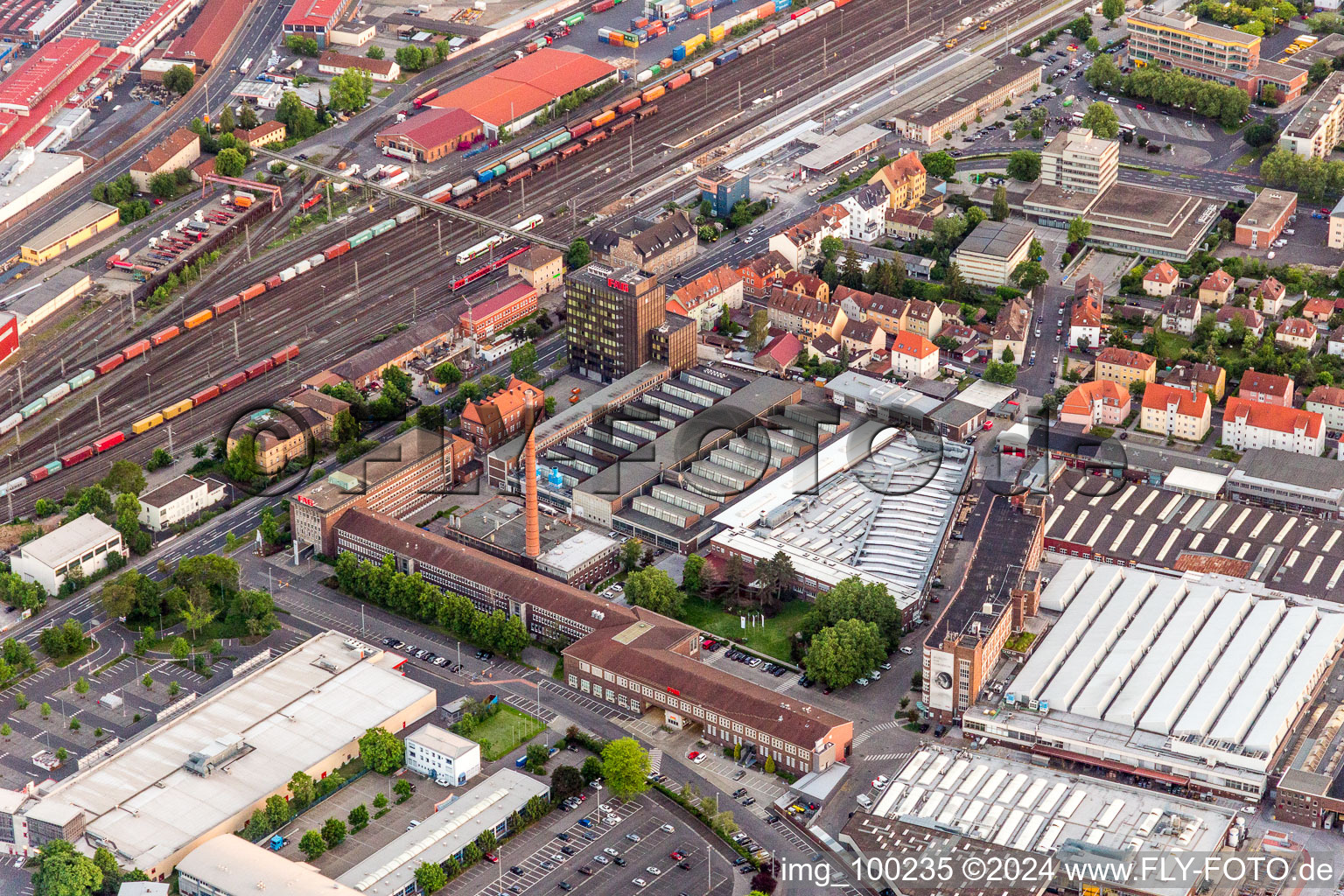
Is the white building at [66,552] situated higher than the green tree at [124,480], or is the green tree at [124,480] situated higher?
the green tree at [124,480]

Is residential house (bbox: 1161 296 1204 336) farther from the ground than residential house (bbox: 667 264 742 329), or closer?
closer

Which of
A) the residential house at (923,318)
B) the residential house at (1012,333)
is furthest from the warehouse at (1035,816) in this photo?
the residential house at (923,318)

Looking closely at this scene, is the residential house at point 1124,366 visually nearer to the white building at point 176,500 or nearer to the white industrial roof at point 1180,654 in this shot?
the white industrial roof at point 1180,654

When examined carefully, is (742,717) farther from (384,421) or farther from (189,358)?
(189,358)

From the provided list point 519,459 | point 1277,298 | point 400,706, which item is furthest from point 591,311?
point 1277,298

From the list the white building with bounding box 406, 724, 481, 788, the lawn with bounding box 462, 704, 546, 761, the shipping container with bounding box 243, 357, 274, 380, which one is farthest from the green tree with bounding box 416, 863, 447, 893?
the shipping container with bounding box 243, 357, 274, 380

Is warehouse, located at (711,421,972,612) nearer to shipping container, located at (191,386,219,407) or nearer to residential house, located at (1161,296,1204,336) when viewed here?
residential house, located at (1161,296,1204,336)

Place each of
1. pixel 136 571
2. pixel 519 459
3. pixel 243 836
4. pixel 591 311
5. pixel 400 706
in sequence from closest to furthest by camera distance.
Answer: pixel 243 836
pixel 400 706
pixel 136 571
pixel 519 459
pixel 591 311
